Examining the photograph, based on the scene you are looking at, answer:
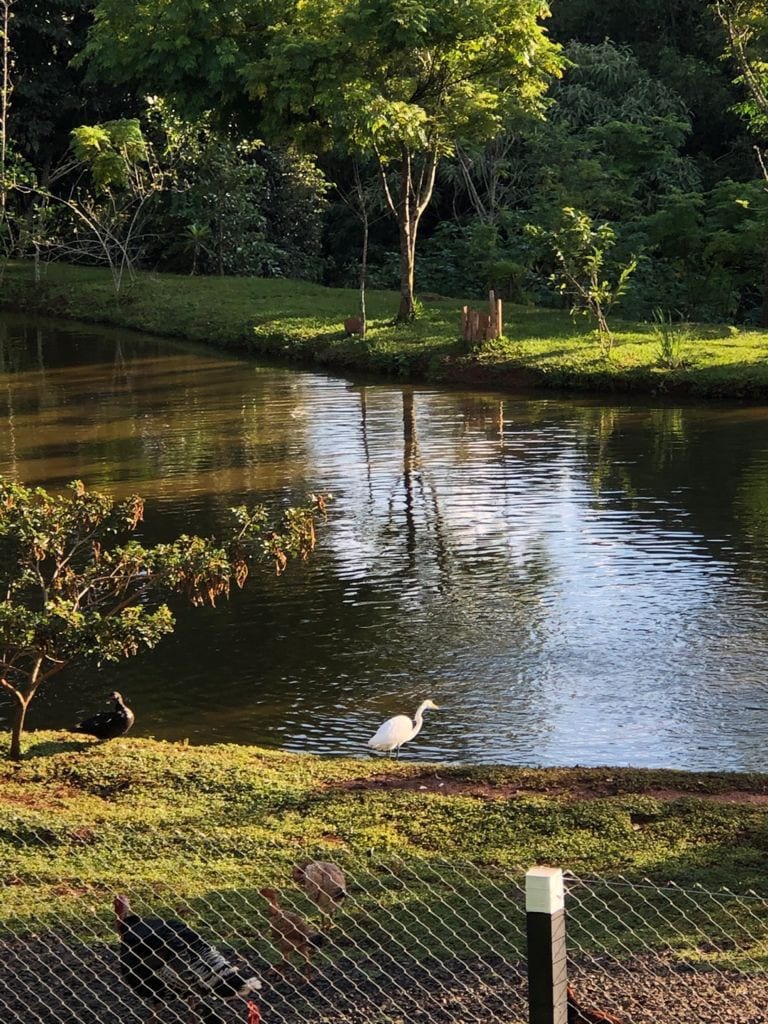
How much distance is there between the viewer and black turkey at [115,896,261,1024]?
17.7ft

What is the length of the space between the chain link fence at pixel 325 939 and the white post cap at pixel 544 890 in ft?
3.63

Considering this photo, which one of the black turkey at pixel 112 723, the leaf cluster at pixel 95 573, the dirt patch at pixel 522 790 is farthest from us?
the black turkey at pixel 112 723

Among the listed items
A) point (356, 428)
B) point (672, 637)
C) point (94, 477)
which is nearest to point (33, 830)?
point (672, 637)

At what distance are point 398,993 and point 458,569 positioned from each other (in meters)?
8.14

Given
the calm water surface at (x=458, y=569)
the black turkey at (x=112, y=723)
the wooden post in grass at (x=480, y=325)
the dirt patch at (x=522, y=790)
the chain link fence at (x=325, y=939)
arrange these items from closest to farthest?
the chain link fence at (x=325, y=939), the dirt patch at (x=522, y=790), the black turkey at (x=112, y=723), the calm water surface at (x=458, y=569), the wooden post in grass at (x=480, y=325)

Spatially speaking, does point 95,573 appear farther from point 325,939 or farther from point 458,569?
point 458,569

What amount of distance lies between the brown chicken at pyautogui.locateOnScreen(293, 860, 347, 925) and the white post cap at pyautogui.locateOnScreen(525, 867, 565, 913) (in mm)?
2542

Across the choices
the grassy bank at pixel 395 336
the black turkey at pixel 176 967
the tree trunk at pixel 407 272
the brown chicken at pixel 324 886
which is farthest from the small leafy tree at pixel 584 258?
the black turkey at pixel 176 967

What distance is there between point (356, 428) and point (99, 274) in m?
19.2

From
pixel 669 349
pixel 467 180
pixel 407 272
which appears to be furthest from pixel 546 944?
pixel 467 180

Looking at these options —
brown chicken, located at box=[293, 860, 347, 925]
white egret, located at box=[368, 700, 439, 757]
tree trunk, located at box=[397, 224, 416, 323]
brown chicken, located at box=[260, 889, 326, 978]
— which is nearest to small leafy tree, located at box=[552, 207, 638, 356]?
tree trunk, located at box=[397, 224, 416, 323]

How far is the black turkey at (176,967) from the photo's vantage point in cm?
541

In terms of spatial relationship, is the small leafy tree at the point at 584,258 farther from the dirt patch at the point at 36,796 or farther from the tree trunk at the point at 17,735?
the dirt patch at the point at 36,796

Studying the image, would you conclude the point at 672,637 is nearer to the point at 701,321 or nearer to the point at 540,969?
the point at 540,969
